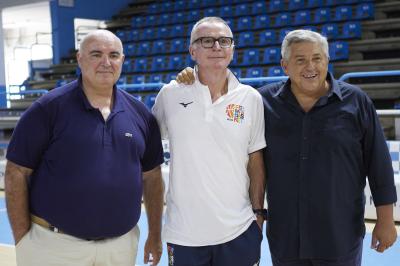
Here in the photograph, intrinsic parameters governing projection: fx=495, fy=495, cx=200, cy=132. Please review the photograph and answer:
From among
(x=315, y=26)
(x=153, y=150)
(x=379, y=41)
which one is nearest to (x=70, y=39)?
(x=315, y=26)

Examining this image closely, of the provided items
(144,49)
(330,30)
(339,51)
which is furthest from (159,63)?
(339,51)

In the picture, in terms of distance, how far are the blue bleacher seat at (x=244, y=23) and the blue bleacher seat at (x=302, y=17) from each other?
105 centimetres

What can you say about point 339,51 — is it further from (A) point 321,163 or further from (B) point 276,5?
(A) point 321,163

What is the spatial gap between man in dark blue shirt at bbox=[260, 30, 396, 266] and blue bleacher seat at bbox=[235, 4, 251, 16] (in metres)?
9.60

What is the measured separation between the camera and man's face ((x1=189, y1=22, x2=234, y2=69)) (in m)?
1.85

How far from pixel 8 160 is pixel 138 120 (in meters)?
0.48

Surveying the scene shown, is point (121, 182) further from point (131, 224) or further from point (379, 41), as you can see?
point (379, 41)

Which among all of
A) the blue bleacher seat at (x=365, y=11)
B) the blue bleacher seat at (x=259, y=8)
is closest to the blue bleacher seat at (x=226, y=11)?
the blue bleacher seat at (x=259, y=8)

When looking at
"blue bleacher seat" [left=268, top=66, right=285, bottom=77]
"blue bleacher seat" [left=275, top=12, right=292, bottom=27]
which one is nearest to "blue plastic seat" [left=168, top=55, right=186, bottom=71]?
"blue bleacher seat" [left=275, top=12, right=292, bottom=27]

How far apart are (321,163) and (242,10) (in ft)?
32.3

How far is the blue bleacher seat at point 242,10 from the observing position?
11.1 metres

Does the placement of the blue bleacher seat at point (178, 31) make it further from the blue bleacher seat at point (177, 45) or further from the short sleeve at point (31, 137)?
the short sleeve at point (31, 137)

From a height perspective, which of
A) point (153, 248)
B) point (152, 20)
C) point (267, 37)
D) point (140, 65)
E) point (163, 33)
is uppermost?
point (152, 20)

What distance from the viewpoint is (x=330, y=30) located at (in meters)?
9.21
